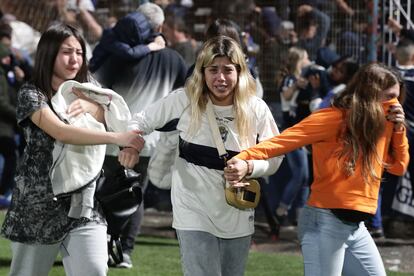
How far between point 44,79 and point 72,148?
413 mm

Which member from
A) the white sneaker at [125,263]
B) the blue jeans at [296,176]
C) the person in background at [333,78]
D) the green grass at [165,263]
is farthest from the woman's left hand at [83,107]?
the blue jeans at [296,176]

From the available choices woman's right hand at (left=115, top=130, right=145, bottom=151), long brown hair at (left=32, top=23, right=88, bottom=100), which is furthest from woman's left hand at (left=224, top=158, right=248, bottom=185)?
long brown hair at (left=32, top=23, right=88, bottom=100)

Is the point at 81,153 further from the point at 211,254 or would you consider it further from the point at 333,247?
the point at 333,247

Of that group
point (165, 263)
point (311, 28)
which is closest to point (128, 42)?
point (165, 263)

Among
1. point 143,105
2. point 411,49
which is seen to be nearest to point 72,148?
point 143,105

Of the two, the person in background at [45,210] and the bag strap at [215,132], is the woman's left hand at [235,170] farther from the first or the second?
the person in background at [45,210]

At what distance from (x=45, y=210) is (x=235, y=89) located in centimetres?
117

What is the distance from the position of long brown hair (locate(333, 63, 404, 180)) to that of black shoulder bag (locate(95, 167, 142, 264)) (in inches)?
53.1

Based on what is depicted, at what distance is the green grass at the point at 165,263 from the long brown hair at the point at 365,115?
2929 mm

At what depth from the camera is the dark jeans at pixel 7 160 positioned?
12.1m

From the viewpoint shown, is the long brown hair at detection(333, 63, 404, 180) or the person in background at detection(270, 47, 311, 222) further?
the person in background at detection(270, 47, 311, 222)

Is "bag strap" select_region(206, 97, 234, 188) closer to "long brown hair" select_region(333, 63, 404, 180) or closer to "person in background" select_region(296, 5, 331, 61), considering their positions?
"long brown hair" select_region(333, 63, 404, 180)

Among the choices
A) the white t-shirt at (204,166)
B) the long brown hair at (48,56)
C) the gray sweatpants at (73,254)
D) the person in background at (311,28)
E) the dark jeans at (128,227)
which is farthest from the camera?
the person in background at (311,28)

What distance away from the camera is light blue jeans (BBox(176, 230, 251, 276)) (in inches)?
206
